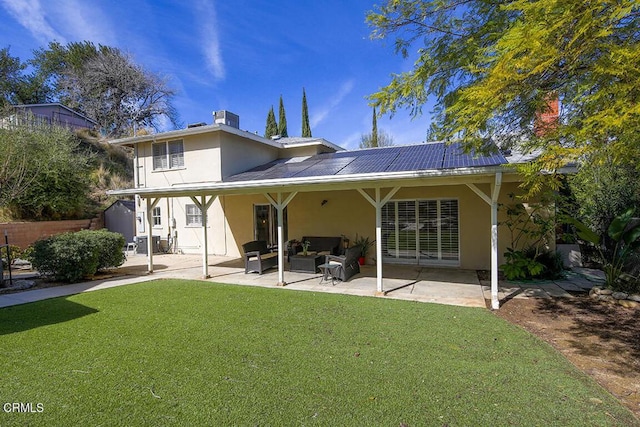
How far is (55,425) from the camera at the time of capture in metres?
2.79

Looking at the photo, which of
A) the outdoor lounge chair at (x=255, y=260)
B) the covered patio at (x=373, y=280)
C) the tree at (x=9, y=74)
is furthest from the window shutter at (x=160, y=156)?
the tree at (x=9, y=74)

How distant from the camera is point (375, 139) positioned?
30.0m

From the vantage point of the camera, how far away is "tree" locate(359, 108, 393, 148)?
30.1 metres

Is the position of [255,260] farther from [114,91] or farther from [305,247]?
[114,91]

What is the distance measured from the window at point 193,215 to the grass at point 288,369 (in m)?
8.35

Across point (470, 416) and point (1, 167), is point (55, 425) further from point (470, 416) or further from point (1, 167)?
point (1, 167)

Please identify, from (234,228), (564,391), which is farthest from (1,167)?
(564,391)

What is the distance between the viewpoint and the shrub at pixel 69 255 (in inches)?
334

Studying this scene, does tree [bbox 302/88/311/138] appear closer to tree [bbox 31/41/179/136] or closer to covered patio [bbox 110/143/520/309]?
tree [bbox 31/41/179/136]

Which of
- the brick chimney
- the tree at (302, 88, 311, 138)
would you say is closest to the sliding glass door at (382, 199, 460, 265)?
the brick chimney

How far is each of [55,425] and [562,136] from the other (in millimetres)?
5842

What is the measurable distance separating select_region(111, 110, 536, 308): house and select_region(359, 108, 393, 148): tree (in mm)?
14863

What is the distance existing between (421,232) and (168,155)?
448 inches

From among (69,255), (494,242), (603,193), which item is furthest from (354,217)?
(69,255)
